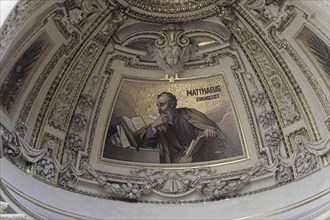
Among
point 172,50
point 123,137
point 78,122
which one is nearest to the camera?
point 78,122

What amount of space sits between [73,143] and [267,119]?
10.3 ft

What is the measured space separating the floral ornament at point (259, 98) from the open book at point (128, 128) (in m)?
1.88

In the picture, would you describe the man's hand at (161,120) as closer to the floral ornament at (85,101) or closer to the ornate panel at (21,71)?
the floral ornament at (85,101)

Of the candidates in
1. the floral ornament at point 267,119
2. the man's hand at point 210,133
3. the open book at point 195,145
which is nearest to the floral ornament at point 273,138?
the floral ornament at point 267,119

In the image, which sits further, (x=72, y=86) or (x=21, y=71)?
(x=72, y=86)

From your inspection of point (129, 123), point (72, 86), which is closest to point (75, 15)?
point (72, 86)

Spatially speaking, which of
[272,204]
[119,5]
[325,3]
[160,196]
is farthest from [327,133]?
[119,5]

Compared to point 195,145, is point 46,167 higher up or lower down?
lower down

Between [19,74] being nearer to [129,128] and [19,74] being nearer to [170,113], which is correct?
[129,128]

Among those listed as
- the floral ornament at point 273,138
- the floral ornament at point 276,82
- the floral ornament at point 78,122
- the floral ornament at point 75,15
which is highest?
the floral ornament at point 75,15

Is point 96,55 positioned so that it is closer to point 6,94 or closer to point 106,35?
point 106,35

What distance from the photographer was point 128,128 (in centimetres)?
1220

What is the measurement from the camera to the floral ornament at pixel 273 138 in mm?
11602

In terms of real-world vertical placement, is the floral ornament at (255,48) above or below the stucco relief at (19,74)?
above
